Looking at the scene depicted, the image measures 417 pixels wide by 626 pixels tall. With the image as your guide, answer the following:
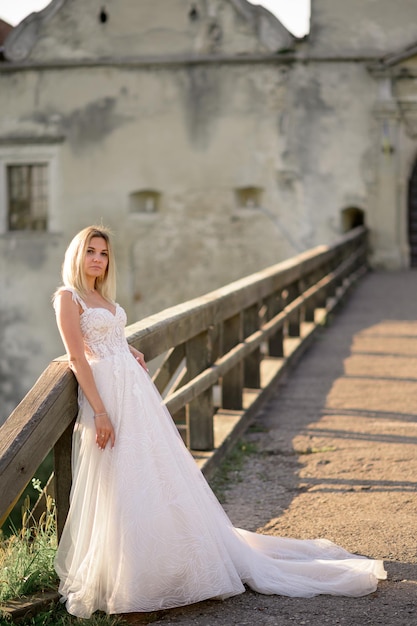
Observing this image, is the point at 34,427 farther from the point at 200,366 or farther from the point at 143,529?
the point at 200,366

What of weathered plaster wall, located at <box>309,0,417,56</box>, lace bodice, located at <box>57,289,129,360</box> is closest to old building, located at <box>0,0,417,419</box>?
weathered plaster wall, located at <box>309,0,417,56</box>

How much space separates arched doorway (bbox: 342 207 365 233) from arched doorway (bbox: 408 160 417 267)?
3.14 feet

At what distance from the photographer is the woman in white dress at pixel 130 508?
9.54 ft

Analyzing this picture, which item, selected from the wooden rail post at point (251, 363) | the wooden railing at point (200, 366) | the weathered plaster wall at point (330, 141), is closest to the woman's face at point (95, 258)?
→ the wooden railing at point (200, 366)

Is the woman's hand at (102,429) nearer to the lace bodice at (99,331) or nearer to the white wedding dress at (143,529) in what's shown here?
the white wedding dress at (143,529)

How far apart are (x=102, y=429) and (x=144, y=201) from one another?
1739 cm

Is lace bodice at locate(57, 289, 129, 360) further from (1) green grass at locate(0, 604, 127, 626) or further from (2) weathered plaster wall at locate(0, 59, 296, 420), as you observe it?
(2) weathered plaster wall at locate(0, 59, 296, 420)

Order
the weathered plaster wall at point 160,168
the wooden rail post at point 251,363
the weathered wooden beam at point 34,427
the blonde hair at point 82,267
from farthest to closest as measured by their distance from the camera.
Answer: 1. the weathered plaster wall at point 160,168
2. the wooden rail post at point 251,363
3. the blonde hair at point 82,267
4. the weathered wooden beam at point 34,427

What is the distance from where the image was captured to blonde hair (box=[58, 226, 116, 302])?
318 centimetres

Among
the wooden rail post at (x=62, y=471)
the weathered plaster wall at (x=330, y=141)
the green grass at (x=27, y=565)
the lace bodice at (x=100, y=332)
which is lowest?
the green grass at (x=27, y=565)

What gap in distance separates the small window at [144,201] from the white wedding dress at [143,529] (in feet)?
55.0

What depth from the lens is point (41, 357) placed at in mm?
19641

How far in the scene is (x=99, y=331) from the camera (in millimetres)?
3154

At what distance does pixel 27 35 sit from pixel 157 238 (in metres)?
4.99
